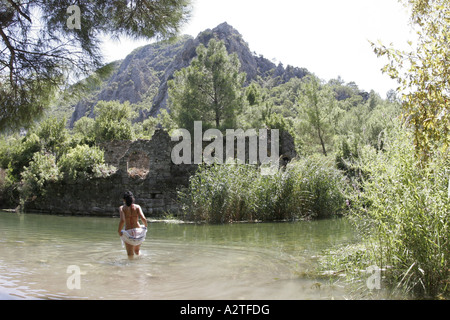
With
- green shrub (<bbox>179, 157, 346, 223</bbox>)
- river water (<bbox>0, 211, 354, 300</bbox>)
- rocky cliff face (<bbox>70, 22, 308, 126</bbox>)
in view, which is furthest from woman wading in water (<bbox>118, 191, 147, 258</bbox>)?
rocky cliff face (<bbox>70, 22, 308, 126</bbox>)

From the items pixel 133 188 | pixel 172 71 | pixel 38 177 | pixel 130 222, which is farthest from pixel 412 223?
pixel 172 71

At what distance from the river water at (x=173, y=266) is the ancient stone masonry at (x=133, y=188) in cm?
761

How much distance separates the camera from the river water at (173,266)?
4.52 meters

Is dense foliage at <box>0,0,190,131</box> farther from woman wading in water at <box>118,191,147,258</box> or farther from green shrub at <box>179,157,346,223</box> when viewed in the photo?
green shrub at <box>179,157,346,223</box>

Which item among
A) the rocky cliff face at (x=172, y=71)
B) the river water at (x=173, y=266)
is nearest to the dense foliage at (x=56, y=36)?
the river water at (x=173, y=266)

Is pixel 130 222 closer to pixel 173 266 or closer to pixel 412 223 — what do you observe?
pixel 173 266

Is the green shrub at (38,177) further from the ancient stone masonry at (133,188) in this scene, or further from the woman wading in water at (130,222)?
the woman wading in water at (130,222)

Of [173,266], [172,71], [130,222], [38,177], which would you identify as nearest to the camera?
[173,266]

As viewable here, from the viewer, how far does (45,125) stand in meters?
26.5

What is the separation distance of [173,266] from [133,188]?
42.1 ft

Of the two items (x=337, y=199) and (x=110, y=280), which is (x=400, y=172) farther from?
(x=337, y=199)

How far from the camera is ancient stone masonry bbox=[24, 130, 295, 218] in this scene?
1812cm

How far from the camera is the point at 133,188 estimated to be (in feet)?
60.8
